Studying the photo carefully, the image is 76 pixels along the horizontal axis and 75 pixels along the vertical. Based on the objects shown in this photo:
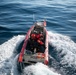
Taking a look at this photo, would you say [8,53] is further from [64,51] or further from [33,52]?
[64,51]

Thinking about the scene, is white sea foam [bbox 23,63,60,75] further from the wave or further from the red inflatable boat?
the wave


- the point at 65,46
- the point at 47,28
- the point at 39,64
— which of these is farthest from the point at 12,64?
the point at 47,28

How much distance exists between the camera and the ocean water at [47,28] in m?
15.6

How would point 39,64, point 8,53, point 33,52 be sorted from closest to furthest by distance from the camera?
1. point 39,64
2. point 33,52
3. point 8,53

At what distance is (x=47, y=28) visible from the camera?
Answer: 994 inches

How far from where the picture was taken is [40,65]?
14.7 meters

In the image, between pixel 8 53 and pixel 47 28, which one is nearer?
pixel 8 53

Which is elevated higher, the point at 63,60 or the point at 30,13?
→ the point at 30,13

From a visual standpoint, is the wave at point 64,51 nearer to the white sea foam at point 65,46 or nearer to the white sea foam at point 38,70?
the white sea foam at point 65,46

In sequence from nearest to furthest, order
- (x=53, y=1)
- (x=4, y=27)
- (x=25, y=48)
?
(x=25, y=48), (x=4, y=27), (x=53, y=1)

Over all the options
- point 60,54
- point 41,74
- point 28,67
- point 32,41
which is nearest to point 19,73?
point 28,67

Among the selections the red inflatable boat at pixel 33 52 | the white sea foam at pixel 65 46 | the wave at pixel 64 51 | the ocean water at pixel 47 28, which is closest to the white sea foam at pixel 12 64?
the ocean water at pixel 47 28

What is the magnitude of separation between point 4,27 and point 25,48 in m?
8.25

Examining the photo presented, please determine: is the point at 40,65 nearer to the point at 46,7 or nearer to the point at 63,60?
the point at 63,60
